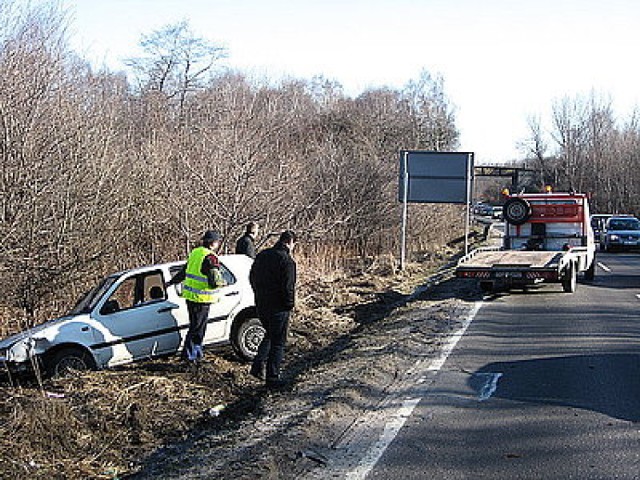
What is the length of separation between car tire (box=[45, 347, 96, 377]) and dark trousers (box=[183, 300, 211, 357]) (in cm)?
124

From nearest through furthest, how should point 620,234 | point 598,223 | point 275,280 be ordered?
1. point 275,280
2. point 620,234
3. point 598,223

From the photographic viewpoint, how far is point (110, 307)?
11375mm

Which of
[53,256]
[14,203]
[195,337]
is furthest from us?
[53,256]

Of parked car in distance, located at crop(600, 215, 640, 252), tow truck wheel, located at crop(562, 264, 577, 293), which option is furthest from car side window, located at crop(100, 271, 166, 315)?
parked car in distance, located at crop(600, 215, 640, 252)

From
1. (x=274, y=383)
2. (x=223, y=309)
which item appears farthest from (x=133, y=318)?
(x=274, y=383)

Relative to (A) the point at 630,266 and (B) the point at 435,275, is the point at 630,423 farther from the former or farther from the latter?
(A) the point at 630,266

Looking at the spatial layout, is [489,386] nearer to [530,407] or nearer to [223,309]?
[530,407]

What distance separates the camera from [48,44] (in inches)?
595

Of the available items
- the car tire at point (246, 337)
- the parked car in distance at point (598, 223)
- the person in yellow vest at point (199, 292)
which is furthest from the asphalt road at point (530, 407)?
the parked car in distance at point (598, 223)

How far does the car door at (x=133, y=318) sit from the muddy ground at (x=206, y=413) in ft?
0.95

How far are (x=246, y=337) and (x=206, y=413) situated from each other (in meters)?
2.98

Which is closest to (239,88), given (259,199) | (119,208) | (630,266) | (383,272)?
(383,272)

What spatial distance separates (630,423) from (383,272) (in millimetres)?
17673

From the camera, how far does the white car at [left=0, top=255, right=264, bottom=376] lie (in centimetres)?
1074
